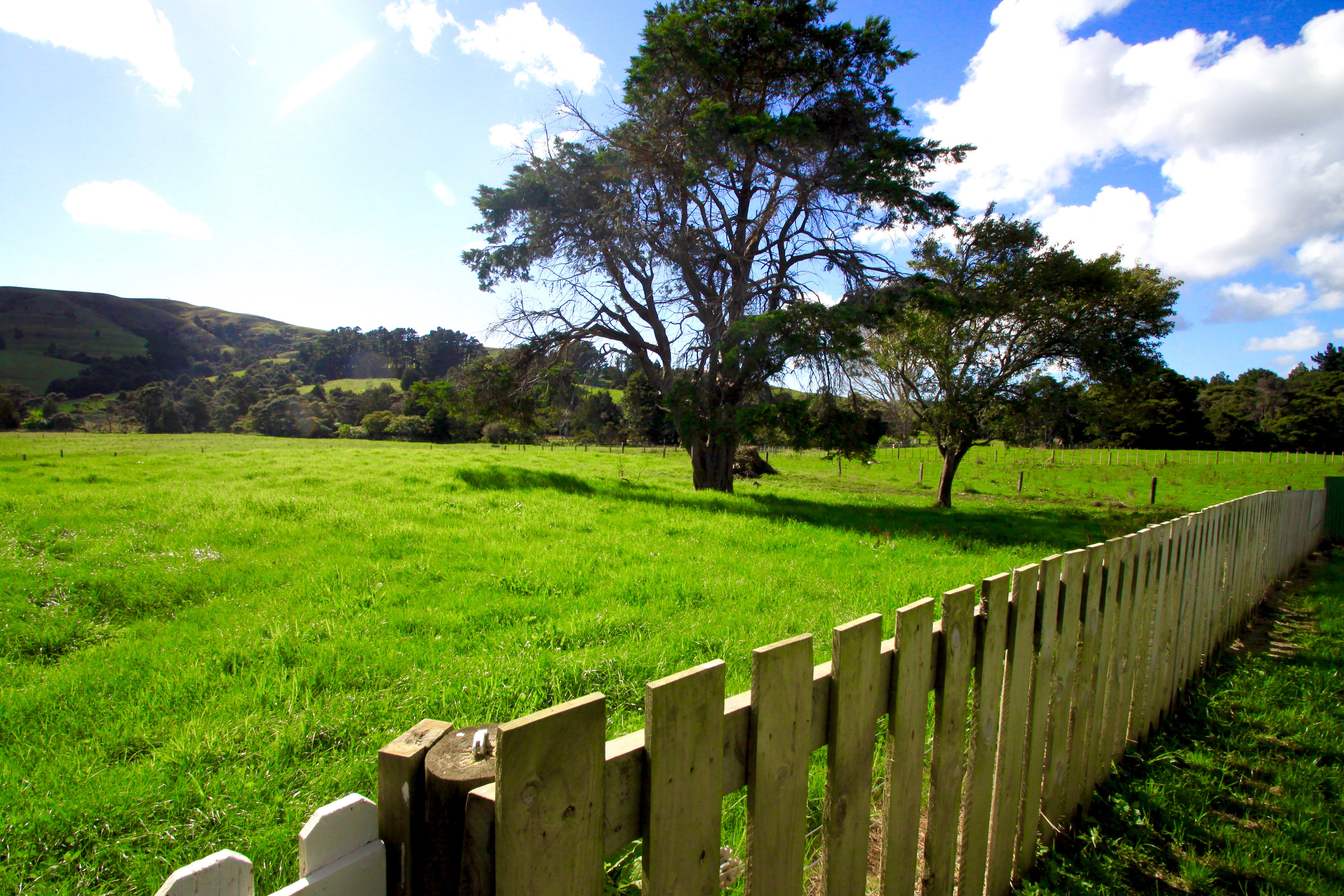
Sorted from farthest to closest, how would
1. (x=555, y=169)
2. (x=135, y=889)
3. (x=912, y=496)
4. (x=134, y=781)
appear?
1. (x=912, y=496)
2. (x=555, y=169)
3. (x=134, y=781)
4. (x=135, y=889)

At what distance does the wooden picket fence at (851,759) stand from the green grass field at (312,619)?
978 mm

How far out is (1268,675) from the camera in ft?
15.0

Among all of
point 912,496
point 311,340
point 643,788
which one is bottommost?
point 912,496

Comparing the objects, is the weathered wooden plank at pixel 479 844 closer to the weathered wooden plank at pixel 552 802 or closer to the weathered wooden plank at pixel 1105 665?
the weathered wooden plank at pixel 552 802

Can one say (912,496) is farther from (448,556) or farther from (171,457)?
(171,457)

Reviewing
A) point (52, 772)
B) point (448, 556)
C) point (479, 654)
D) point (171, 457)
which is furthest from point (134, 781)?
point (171, 457)

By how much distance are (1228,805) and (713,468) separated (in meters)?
14.7

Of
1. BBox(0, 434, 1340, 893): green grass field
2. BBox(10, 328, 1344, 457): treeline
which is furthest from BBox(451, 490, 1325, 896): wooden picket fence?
BBox(10, 328, 1344, 457): treeline

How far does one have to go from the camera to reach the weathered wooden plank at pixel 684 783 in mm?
1131

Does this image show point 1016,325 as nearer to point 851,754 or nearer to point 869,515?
point 869,515

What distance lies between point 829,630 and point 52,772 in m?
4.58

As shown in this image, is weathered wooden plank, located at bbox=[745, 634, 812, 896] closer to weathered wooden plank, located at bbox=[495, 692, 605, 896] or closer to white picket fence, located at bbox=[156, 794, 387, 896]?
weathered wooden plank, located at bbox=[495, 692, 605, 896]

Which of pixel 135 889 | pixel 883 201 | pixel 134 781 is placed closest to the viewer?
pixel 135 889

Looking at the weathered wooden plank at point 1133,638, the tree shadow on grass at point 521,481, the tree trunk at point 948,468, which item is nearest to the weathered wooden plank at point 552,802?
the weathered wooden plank at point 1133,638
